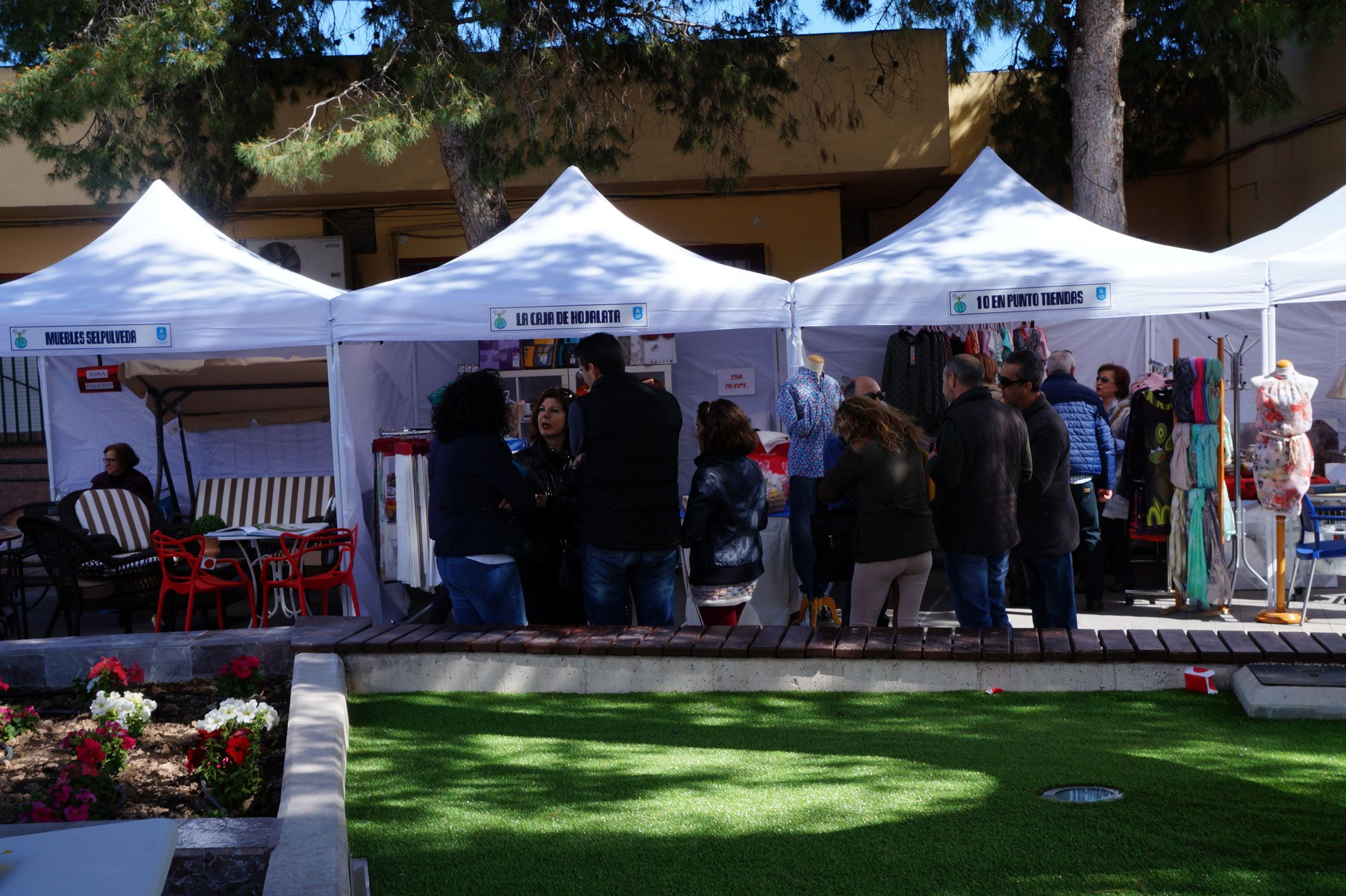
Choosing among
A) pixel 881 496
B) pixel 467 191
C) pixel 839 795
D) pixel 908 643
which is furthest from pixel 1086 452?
pixel 467 191

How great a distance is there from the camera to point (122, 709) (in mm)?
4133

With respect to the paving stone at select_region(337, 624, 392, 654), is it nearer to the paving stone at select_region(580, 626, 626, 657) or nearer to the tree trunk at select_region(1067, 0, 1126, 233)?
the paving stone at select_region(580, 626, 626, 657)

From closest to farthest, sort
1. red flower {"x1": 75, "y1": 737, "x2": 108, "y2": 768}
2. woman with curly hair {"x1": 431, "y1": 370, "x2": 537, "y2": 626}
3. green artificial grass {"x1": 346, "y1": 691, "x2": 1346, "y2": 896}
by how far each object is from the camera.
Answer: green artificial grass {"x1": 346, "y1": 691, "x2": 1346, "y2": 896} → red flower {"x1": 75, "y1": 737, "x2": 108, "y2": 768} → woman with curly hair {"x1": 431, "y1": 370, "x2": 537, "y2": 626}

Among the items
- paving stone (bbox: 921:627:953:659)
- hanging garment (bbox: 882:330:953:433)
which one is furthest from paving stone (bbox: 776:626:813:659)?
hanging garment (bbox: 882:330:953:433)

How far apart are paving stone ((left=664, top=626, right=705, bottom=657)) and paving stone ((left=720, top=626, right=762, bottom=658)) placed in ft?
0.42

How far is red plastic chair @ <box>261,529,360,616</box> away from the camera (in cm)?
696

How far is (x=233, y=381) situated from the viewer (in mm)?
9672

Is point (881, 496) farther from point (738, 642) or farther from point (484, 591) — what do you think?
point (484, 591)

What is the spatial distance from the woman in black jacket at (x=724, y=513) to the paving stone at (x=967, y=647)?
1132 millimetres

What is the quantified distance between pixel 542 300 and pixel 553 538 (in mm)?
1635

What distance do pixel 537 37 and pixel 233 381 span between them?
382 cm

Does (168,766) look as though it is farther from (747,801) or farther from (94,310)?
(94,310)

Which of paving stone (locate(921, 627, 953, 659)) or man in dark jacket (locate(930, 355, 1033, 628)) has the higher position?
man in dark jacket (locate(930, 355, 1033, 628))

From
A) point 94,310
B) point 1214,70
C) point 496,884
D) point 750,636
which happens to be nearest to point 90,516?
point 94,310
